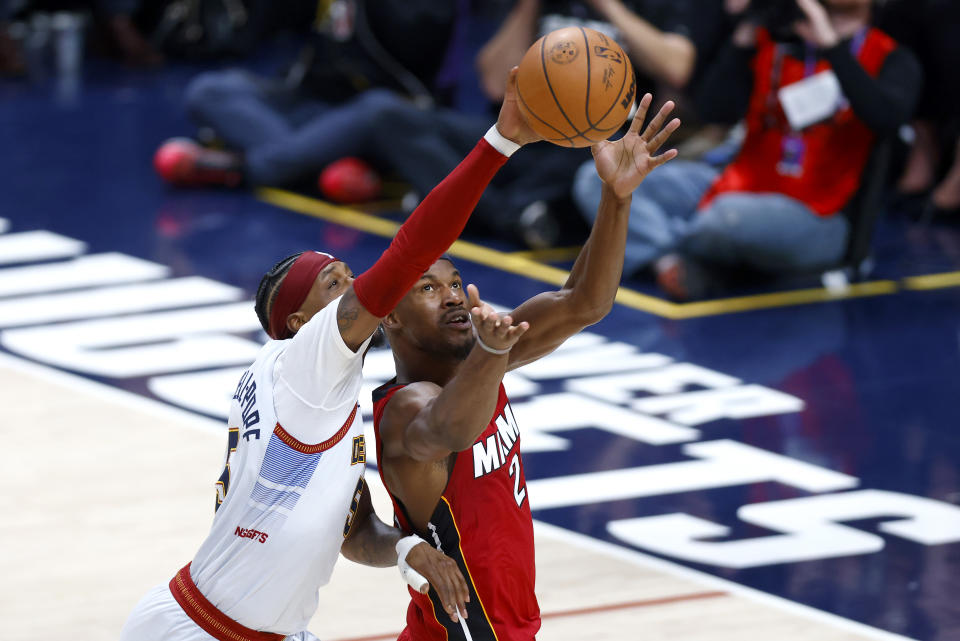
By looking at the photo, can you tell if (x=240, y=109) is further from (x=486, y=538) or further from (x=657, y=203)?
(x=486, y=538)

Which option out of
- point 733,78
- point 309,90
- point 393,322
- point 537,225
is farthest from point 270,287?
point 309,90

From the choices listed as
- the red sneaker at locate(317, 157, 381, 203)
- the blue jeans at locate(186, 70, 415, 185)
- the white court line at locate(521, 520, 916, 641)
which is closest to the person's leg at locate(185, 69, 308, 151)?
the blue jeans at locate(186, 70, 415, 185)

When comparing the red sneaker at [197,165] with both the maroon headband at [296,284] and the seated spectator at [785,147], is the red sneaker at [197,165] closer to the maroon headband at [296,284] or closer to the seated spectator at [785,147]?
the seated spectator at [785,147]

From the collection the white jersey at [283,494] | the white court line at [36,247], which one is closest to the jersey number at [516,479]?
the white jersey at [283,494]

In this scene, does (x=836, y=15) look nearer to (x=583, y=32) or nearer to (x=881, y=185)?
(x=881, y=185)

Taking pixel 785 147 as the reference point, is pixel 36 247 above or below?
below

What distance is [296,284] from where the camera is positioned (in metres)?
3.51

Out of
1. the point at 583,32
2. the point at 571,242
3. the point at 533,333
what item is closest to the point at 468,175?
the point at 583,32

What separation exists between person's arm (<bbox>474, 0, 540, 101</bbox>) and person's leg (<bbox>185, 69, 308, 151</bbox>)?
4.69ft

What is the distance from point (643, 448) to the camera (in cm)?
611

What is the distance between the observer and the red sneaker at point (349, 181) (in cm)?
979

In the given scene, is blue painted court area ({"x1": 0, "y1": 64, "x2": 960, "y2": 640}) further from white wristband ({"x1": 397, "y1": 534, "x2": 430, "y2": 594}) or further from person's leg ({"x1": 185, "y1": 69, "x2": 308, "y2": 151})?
white wristband ({"x1": 397, "y1": 534, "x2": 430, "y2": 594})

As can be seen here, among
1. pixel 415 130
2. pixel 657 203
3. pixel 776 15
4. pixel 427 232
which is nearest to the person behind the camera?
pixel 427 232

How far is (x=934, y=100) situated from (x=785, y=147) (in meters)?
2.20
